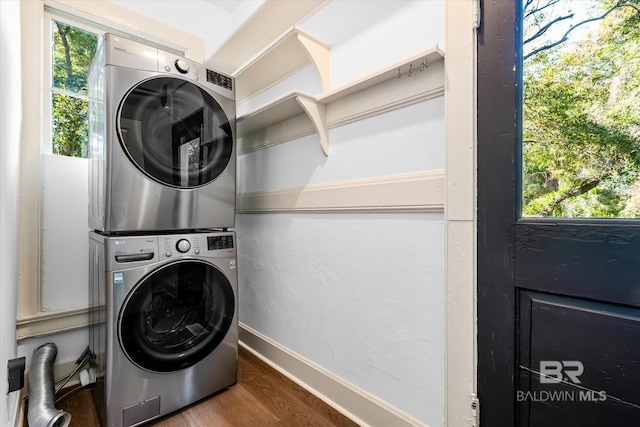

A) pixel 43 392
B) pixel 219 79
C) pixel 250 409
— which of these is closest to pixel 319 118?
pixel 219 79

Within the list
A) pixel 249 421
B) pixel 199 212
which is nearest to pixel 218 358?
pixel 249 421

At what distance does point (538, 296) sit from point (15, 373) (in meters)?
1.88

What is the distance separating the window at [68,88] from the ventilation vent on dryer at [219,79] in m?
0.82

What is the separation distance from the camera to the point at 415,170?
113cm

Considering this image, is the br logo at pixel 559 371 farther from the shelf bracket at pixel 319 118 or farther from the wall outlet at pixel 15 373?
the wall outlet at pixel 15 373

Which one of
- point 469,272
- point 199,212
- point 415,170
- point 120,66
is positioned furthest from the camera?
point 199,212

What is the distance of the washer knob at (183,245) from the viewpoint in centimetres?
137

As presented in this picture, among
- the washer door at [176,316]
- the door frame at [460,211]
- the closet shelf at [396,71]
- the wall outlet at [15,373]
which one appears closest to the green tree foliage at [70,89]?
the washer door at [176,316]

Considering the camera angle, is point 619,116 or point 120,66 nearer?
point 619,116

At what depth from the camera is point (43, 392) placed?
4.23 ft

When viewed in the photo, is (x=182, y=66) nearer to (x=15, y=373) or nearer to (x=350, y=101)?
(x=350, y=101)

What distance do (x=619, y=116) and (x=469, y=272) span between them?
0.58 metres

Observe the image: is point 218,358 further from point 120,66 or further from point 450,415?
point 120,66

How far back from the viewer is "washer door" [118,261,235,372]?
1.25 m
